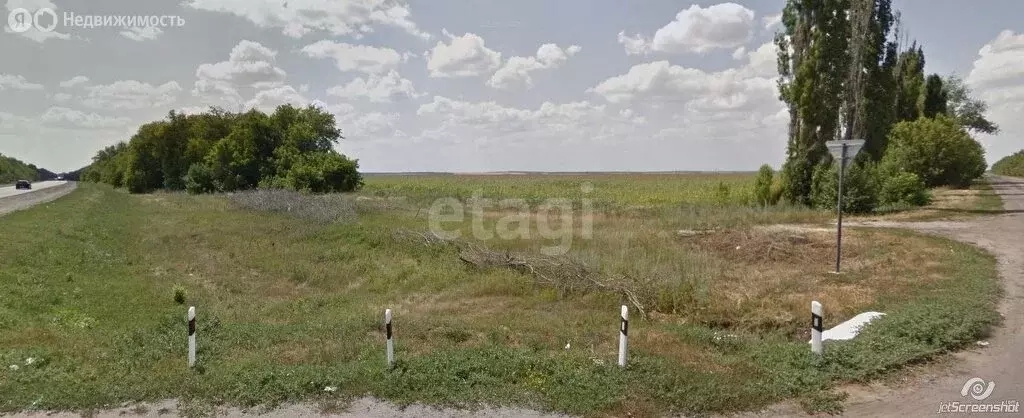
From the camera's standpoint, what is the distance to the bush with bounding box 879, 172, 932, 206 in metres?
25.6

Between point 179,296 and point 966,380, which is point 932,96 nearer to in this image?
point 966,380

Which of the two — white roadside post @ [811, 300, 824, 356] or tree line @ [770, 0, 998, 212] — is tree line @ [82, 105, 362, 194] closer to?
tree line @ [770, 0, 998, 212]

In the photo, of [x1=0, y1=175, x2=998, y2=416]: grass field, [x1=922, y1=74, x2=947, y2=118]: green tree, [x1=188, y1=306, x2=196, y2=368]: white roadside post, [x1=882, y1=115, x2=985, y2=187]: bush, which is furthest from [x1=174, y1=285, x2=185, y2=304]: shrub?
[x1=922, y1=74, x2=947, y2=118]: green tree

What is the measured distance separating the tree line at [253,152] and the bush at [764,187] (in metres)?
27.8

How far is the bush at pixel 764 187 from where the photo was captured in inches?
1069

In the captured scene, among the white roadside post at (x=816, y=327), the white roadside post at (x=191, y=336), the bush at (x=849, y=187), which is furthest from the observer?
the bush at (x=849, y=187)

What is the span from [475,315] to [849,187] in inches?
839

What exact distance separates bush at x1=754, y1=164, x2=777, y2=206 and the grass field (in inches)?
326

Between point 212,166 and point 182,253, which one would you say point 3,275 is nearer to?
point 182,253

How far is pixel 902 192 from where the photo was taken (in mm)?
26250

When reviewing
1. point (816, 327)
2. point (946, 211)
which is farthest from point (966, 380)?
point (946, 211)

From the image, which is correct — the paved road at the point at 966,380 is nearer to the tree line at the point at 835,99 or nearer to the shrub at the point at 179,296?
the shrub at the point at 179,296

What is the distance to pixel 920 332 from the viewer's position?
6887 millimetres

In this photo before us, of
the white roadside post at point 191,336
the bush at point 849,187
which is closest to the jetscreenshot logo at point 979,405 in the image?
the white roadside post at point 191,336
